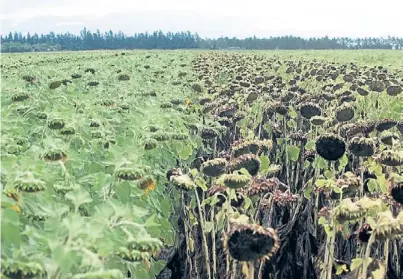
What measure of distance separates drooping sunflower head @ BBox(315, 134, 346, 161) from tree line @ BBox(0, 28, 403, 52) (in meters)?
77.2

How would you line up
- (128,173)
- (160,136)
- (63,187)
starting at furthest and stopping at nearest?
(160,136)
(128,173)
(63,187)

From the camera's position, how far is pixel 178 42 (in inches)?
3440

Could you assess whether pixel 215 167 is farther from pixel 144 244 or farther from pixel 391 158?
pixel 144 244

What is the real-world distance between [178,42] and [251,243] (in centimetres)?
8649

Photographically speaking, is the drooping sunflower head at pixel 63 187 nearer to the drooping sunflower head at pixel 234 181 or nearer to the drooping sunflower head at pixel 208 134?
the drooping sunflower head at pixel 234 181

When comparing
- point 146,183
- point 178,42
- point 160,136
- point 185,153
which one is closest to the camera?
point 146,183

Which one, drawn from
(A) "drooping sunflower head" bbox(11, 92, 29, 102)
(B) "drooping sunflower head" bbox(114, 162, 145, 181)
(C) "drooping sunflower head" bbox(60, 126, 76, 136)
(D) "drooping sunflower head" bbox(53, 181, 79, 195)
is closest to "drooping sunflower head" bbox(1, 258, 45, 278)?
(D) "drooping sunflower head" bbox(53, 181, 79, 195)

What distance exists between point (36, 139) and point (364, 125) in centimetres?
177

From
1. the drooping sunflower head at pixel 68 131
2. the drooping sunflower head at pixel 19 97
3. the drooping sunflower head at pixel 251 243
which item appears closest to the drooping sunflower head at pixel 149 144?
the drooping sunflower head at pixel 68 131

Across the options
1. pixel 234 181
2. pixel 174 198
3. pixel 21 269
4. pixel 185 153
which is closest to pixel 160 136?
pixel 185 153

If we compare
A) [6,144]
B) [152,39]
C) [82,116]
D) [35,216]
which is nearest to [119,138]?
[82,116]

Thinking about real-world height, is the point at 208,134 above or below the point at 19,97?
below

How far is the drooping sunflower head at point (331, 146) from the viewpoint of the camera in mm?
2986

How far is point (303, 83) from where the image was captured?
9.02 metres
